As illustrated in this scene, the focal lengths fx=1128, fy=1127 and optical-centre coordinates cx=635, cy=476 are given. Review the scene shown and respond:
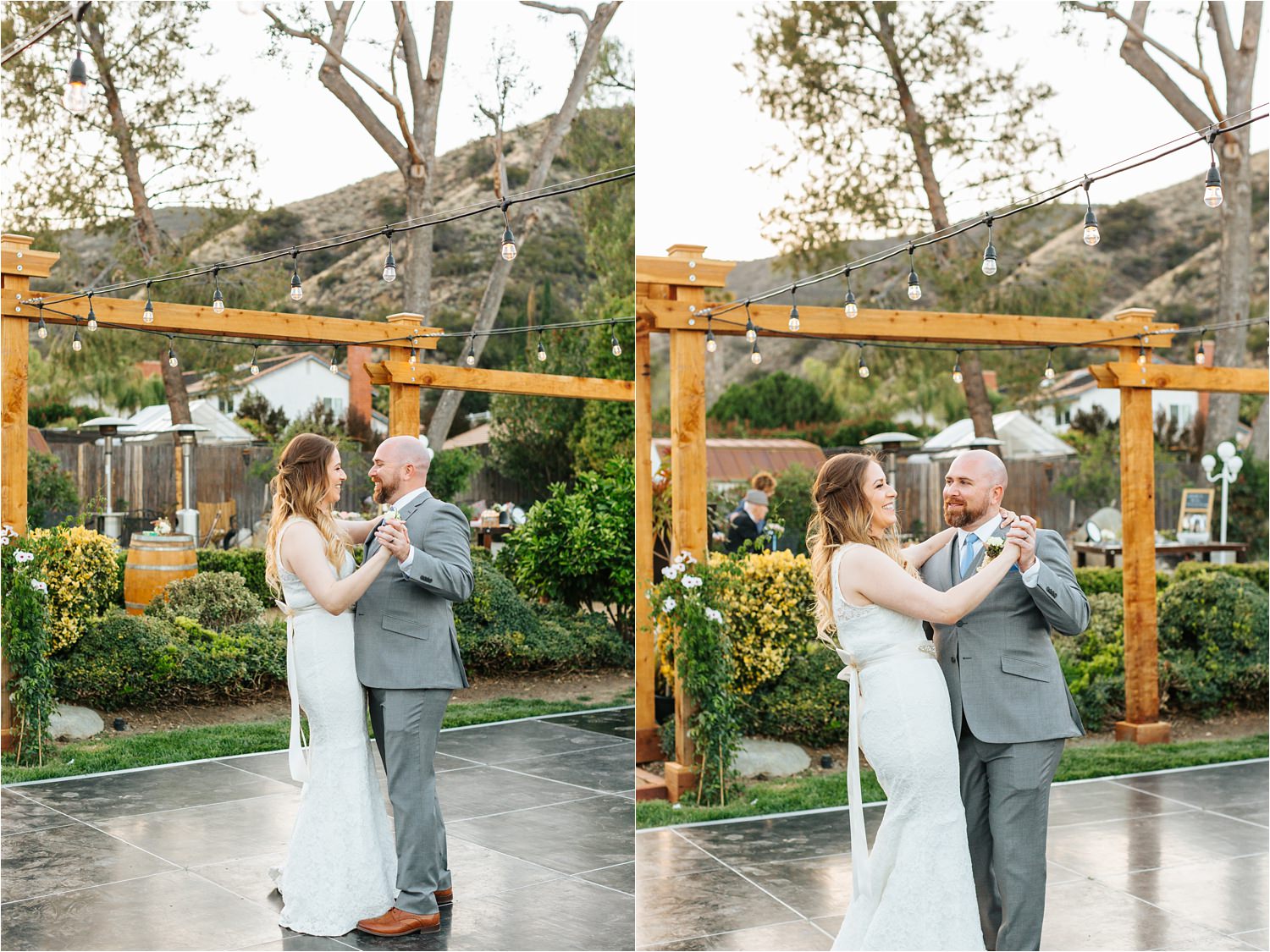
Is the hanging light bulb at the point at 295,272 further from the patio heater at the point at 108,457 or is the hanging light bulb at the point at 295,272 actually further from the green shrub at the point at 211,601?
the green shrub at the point at 211,601

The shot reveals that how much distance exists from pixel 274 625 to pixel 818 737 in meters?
2.70

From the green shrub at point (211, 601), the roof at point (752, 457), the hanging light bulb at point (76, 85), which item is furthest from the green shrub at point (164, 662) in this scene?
the hanging light bulb at point (76, 85)

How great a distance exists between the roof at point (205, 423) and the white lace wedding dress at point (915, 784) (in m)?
3.45

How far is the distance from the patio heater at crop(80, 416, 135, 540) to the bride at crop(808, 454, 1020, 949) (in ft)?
11.7

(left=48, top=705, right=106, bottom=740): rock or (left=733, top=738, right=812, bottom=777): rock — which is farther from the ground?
(left=48, top=705, right=106, bottom=740): rock

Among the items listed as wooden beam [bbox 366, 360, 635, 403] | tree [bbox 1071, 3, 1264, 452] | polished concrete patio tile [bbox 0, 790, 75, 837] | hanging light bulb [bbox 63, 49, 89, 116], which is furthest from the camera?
tree [bbox 1071, 3, 1264, 452]

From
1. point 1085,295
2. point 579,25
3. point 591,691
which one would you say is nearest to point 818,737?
point 591,691

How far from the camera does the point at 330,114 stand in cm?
498

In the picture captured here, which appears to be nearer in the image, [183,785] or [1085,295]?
[183,785]

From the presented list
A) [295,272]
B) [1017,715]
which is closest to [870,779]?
[1017,715]

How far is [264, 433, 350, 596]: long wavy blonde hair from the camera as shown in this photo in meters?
2.96

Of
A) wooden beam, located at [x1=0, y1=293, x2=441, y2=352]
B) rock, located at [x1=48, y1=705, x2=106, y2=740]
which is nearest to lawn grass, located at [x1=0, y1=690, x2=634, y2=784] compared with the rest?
rock, located at [x1=48, y1=705, x2=106, y2=740]

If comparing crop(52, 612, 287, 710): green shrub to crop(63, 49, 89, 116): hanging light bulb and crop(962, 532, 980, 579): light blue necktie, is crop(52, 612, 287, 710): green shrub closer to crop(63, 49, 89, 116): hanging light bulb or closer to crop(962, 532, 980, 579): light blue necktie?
crop(63, 49, 89, 116): hanging light bulb

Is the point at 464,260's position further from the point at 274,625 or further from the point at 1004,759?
the point at 1004,759
